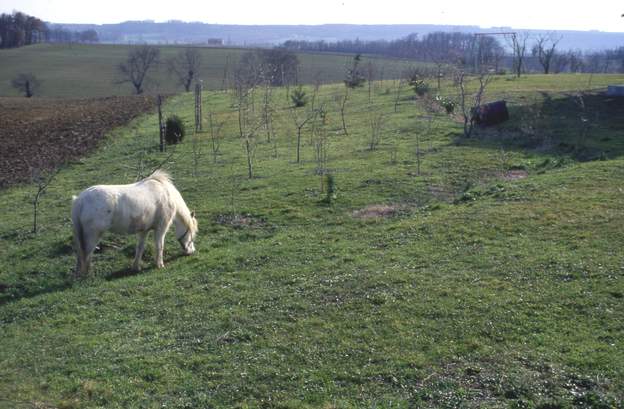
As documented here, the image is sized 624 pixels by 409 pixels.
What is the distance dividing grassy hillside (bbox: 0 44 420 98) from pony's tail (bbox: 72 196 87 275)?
170 ft

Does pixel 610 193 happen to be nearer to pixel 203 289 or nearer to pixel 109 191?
pixel 203 289

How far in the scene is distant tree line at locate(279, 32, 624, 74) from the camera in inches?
2040

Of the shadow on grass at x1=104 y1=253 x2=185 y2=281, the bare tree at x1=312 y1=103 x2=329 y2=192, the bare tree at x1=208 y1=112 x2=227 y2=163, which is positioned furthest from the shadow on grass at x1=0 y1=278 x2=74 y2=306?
the bare tree at x1=208 y1=112 x2=227 y2=163

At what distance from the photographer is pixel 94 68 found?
3541 inches

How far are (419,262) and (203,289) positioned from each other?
4.10 m

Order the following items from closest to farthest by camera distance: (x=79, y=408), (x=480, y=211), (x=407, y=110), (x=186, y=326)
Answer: (x=79, y=408)
(x=186, y=326)
(x=480, y=211)
(x=407, y=110)

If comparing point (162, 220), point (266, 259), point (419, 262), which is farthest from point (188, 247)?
point (419, 262)

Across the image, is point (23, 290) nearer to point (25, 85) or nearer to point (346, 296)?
point (346, 296)

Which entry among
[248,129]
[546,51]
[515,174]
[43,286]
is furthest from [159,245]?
[546,51]

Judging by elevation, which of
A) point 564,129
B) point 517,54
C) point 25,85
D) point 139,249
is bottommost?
point 139,249

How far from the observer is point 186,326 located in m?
9.91

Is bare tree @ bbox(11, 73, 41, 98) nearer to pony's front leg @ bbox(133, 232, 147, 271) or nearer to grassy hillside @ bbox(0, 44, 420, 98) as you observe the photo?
grassy hillside @ bbox(0, 44, 420, 98)

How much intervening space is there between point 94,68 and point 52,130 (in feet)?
205

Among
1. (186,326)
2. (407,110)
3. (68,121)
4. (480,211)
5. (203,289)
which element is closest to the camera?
(186,326)
